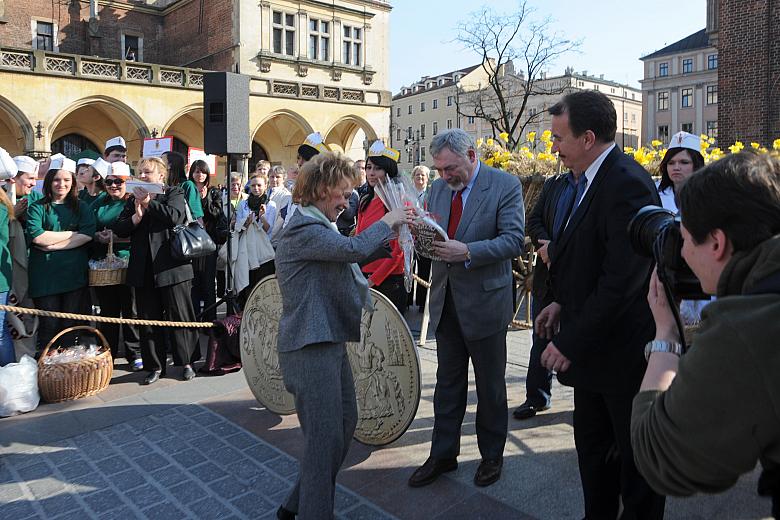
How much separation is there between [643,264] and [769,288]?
4.74 ft

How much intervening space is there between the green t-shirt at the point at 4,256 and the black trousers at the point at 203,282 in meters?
2.37

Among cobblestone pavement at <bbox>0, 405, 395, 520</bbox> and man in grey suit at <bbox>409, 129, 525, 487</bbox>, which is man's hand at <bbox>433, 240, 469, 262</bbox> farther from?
cobblestone pavement at <bbox>0, 405, 395, 520</bbox>

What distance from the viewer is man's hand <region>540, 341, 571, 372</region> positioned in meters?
2.64

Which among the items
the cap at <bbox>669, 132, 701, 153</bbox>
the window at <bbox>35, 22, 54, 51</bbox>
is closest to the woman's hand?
the cap at <bbox>669, 132, 701, 153</bbox>

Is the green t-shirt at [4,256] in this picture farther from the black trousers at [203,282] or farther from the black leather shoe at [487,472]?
the black leather shoe at [487,472]

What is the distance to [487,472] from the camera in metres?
3.54

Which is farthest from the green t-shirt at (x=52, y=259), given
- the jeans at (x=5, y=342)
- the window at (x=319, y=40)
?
the window at (x=319, y=40)

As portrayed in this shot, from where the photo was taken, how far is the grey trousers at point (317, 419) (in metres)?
2.86

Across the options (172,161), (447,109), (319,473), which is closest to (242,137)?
(172,161)

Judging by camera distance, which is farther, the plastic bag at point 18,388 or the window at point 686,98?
the window at point 686,98

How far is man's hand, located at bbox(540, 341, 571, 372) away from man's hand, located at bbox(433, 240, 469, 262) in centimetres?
75

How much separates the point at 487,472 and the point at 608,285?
5.05ft

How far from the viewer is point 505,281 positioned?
3.56 m

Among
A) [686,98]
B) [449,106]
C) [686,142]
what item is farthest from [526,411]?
[686,98]
